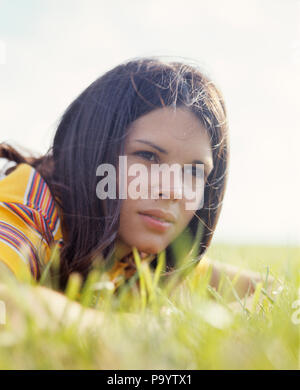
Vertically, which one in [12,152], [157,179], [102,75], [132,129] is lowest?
[157,179]

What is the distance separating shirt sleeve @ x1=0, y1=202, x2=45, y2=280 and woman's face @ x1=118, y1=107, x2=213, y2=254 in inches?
14.7

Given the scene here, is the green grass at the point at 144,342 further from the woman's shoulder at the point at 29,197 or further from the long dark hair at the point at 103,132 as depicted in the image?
the long dark hair at the point at 103,132

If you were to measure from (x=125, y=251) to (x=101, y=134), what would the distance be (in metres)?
0.53

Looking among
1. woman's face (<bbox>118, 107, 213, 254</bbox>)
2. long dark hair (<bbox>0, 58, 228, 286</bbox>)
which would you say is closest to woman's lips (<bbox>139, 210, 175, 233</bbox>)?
woman's face (<bbox>118, 107, 213, 254</bbox>)

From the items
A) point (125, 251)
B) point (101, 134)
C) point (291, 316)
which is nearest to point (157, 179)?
point (101, 134)

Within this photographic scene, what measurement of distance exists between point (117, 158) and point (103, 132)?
127 mm

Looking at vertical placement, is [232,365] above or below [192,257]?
below

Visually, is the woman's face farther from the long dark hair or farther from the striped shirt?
the striped shirt

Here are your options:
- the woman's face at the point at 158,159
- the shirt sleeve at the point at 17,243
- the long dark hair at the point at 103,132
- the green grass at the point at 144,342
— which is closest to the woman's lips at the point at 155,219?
the woman's face at the point at 158,159

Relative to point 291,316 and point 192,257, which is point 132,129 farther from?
point 291,316

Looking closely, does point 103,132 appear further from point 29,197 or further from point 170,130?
point 29,197

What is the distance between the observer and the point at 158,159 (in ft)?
4.42

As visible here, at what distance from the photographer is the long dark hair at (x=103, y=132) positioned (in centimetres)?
137

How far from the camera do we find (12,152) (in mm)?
1758
